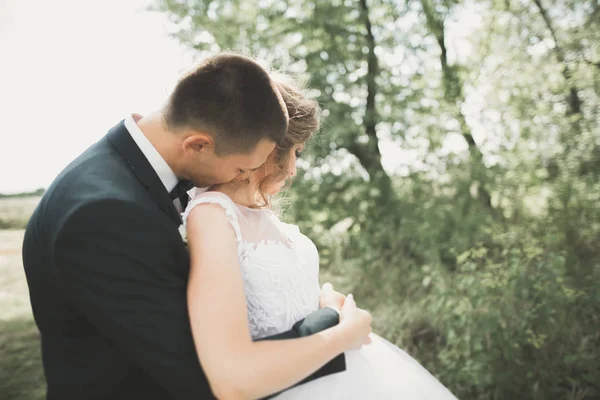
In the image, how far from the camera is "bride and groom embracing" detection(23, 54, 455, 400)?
133 centimetres

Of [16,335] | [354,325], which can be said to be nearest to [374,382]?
[354,325]

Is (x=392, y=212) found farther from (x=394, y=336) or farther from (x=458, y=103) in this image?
(x=394, y=336)

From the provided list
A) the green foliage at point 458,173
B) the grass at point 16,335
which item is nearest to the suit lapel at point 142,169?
the green foliage at point 458,173

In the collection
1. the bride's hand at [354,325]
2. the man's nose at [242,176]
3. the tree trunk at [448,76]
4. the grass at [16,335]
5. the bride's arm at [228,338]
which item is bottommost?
the grass at [16,335]

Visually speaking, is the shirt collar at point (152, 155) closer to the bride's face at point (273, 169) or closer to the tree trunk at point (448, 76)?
the bride's face at point (273, 169)

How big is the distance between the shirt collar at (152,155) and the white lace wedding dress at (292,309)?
0.41 ft

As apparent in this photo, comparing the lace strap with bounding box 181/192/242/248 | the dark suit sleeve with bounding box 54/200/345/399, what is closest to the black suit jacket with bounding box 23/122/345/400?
the dark suit sleeve with bounding box 54/200/345/399

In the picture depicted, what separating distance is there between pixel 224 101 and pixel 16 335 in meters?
4.14

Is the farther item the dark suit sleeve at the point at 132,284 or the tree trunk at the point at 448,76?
the tree trunk at the point at 448,76

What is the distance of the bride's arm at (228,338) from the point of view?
1333mm

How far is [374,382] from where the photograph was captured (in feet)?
5.77

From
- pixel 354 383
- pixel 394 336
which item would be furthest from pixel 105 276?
pixel 394 336

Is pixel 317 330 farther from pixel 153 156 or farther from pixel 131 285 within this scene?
pixel 153 156

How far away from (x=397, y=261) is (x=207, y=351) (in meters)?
5.04
